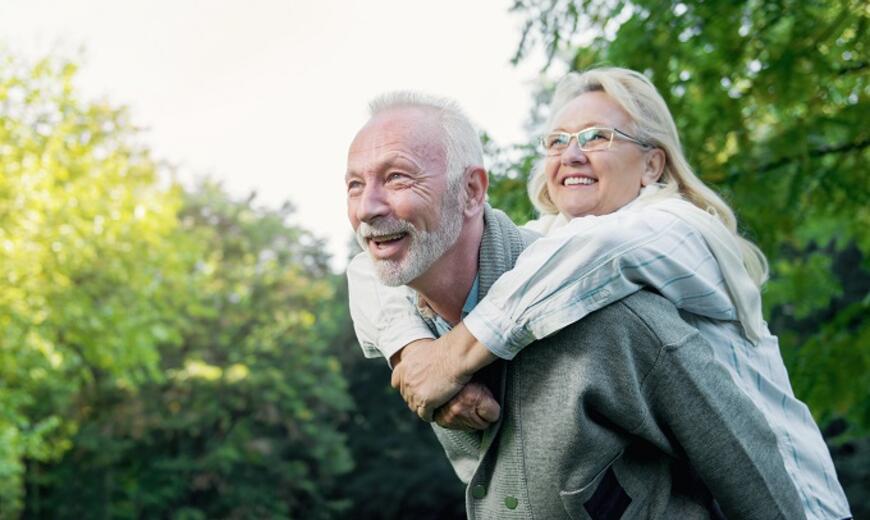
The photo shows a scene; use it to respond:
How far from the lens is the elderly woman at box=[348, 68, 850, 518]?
2.10m

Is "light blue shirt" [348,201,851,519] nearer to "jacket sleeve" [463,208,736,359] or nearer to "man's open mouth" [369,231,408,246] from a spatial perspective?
"jacket sleeve" [463,208,736,359]

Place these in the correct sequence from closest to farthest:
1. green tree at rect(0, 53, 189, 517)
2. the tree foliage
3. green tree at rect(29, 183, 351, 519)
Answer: green tree at rect(0, 53, 189, 517) → the tree foliage → green tree at rect(29, 183, 351, 519)

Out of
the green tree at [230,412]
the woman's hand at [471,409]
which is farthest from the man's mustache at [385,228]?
the green tree at [230,412]

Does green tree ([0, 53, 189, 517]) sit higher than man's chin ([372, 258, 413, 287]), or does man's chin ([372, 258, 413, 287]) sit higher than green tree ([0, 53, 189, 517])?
green tree ([0, 53, 189, 517])

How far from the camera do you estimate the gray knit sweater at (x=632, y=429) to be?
212cm

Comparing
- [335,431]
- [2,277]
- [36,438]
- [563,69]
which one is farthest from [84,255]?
[335,431]

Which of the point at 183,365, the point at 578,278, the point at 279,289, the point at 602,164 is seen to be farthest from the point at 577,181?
the point at 279,289

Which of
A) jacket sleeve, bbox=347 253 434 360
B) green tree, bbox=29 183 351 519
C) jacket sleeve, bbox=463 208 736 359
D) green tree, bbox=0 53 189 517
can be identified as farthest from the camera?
green tree, bbox=29 183 351 519

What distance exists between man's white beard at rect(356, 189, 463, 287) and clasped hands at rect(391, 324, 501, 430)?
17 cm

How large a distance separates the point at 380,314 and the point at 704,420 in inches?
35.3

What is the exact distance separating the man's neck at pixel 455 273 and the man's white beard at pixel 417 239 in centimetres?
4

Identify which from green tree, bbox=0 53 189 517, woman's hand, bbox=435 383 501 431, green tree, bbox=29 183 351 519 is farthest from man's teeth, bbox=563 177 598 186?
green tree, bbox=29 183 351 519

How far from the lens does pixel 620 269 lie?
2.09 metres

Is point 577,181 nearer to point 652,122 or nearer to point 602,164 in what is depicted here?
point 602,164
